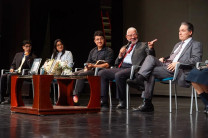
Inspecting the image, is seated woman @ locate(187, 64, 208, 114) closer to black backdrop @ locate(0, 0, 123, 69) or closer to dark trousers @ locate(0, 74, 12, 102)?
dark trousers @ locate(0, 74, 12, 102)

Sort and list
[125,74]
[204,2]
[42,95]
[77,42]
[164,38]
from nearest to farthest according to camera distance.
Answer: [42,95]
[125,74]
[204,2]
[164,38]
[77,42]

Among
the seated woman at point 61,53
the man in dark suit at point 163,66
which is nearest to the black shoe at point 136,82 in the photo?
the man in dark suit at point 163,66

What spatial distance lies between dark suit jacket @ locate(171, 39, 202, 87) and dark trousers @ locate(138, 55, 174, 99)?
169 millimetres

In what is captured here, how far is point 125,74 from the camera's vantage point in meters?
5.26

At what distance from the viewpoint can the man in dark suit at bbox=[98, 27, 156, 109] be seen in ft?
17.4

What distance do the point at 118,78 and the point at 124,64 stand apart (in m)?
0.34

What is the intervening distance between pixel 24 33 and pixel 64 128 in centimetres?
627

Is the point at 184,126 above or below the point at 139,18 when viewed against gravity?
below

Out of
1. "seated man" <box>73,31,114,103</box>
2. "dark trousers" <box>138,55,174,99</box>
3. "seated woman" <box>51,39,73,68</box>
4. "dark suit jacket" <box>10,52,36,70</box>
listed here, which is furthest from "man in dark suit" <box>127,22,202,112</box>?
"dark suit jacket" <box>10,52,36,70</box>

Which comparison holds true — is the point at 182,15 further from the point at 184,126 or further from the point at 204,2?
the point at 184,126

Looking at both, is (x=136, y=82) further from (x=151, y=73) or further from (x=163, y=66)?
(x=163, y=66)

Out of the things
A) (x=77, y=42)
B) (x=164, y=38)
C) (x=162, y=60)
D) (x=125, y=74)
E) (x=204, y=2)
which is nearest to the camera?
(x=162, y=60)

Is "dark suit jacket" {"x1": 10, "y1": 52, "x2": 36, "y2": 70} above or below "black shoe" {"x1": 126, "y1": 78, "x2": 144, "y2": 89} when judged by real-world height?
above

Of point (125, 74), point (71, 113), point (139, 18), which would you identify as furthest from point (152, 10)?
point (71, 113)
